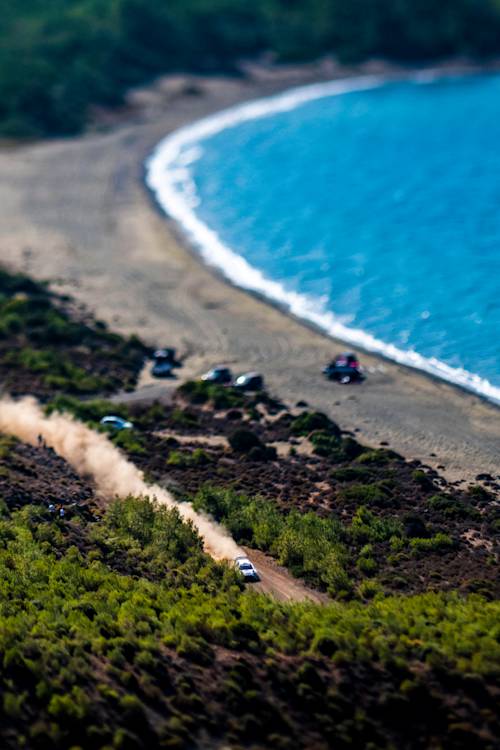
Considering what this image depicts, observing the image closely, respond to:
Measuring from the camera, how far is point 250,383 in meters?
73.8

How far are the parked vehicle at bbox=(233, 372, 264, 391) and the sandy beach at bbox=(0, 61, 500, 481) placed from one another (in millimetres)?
1028

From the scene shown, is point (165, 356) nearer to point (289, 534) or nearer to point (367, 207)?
point (289, 534)

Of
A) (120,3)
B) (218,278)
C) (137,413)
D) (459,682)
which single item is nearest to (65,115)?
(120,3)

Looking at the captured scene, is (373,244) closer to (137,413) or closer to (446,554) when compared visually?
(137,413)

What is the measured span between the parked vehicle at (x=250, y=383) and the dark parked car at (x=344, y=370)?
456 centimetres

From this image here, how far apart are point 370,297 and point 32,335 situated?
2682 centimetres

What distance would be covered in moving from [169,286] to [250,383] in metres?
23.8

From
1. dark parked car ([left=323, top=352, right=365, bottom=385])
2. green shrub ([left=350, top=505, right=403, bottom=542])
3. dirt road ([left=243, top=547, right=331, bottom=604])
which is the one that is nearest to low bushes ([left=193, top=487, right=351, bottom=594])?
dirt road ([left=243, top=547, right=331, bottom=604])

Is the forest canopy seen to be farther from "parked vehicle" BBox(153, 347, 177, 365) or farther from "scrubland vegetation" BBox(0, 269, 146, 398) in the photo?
"parked vehicle" BBox(153, 347, 177, 365)

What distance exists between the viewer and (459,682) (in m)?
36.9

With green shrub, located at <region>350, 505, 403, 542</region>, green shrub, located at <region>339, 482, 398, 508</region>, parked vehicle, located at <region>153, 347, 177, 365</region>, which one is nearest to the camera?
green shrub, located at <region>350, 505, 403, 542</region>

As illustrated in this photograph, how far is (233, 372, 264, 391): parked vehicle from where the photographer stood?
7362cm

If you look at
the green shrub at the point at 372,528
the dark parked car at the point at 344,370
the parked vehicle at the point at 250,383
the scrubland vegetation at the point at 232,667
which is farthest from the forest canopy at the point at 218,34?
the scrubland vegetation at the point at 232,667

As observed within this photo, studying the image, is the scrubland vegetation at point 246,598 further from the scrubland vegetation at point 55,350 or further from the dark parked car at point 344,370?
the dark parked car at point 344,370
